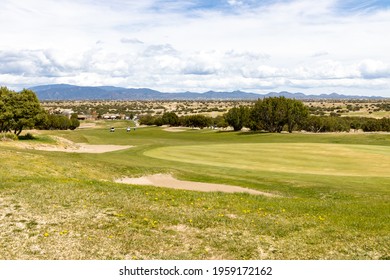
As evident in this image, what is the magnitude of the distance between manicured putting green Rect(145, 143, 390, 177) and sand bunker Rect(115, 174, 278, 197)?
8566 millimetres

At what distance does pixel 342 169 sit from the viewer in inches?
1511

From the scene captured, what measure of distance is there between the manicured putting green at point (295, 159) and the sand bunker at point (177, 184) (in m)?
8.57

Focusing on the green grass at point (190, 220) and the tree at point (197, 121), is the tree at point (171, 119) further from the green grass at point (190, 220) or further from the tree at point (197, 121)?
the green grass at point (190, 220)

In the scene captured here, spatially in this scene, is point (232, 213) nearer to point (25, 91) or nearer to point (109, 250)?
point (109, 250)

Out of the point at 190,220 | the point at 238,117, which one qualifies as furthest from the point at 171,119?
the point at 190,220

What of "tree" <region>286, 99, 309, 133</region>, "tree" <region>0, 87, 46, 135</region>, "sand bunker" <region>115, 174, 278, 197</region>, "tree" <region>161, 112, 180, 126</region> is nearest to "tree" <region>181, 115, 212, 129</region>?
"tree" <region>161, 112, 180, 126</region>

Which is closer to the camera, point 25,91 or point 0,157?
point 0,157

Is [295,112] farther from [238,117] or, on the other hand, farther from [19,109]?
[19,109]

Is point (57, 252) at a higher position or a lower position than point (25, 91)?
lower

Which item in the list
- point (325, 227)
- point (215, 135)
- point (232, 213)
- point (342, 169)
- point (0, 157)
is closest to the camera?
point (325, 227)

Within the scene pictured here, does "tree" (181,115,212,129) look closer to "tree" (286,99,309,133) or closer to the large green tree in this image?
the large green tree

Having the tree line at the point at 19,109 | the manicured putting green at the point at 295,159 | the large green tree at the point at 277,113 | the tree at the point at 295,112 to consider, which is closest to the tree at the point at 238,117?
the large green tree at the point at 277,113
